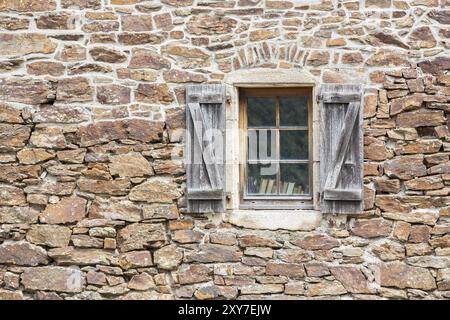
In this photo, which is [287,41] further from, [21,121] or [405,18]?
[21,121]


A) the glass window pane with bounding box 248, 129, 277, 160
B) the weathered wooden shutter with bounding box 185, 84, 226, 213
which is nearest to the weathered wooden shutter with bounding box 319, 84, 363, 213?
the glass window pane with bounding box 248, 129, 277, 160

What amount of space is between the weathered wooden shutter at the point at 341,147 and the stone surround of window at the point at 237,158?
10 centimetres

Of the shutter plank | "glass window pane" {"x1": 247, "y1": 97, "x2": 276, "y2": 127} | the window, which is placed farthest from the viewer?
"glass window pane" {"x1": 247, "y1": 97, "x2": 276, "y2": 127}

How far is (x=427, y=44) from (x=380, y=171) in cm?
111

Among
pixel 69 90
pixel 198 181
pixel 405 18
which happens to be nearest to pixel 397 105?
pixel 405 18

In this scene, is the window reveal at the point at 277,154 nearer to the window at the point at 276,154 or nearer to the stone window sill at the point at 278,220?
the window at the point at 276,154

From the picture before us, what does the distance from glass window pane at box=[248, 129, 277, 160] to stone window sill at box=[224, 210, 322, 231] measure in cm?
52

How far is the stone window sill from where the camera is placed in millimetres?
5039

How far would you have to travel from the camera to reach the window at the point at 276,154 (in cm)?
522

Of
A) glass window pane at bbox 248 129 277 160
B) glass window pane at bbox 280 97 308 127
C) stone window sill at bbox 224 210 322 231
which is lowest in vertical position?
stone window sill at bbox 224 210 322 231

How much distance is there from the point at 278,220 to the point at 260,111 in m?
1.04

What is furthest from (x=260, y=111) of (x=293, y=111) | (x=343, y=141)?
(x=343, y=141)

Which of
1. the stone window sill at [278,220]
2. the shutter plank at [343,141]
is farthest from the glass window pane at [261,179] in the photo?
the shutter plank at [343,141]

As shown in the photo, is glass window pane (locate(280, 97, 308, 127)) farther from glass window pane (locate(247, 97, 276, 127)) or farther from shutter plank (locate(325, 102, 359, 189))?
shutter plank (locate(325, 102, 359, 189))
